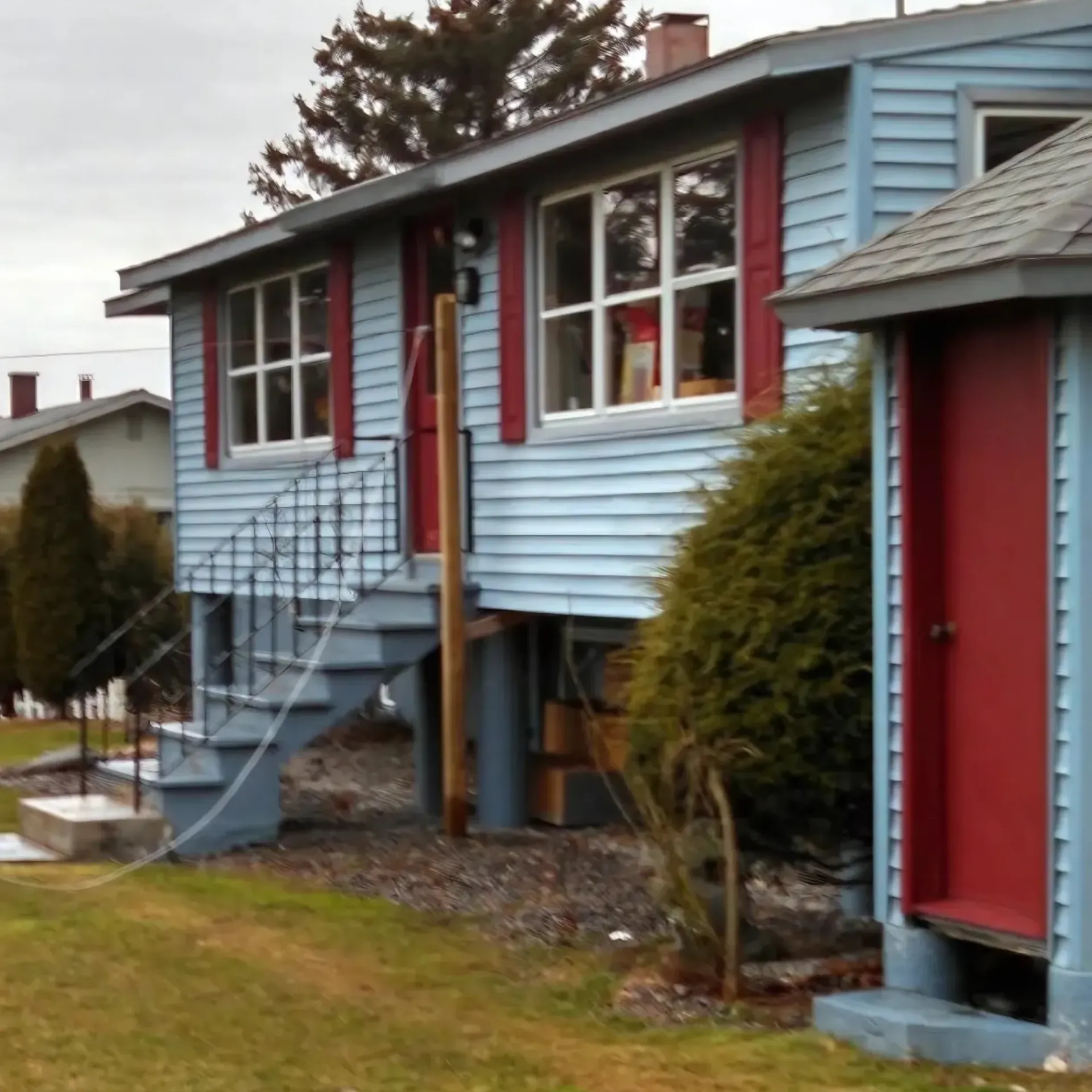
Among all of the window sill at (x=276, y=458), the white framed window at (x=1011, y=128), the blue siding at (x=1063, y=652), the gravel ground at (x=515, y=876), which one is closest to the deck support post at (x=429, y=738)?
the gravel ground at (x=515, y=876)

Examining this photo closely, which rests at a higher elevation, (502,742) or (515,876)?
(502,742)

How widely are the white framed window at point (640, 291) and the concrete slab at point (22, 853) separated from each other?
394 centimetres

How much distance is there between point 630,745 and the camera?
7219 millimetres

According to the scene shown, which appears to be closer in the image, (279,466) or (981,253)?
(981,253)

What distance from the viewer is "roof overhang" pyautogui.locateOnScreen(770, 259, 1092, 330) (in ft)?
17.9

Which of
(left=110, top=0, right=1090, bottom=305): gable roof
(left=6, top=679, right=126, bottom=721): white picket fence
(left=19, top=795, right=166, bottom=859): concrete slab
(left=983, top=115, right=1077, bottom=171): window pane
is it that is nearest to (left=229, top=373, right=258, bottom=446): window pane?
(left=110, top=0, right=1090, bottom=305): gable roof

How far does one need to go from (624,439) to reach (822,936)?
3.34 metres

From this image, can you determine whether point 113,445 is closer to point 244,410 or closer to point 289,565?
point 244,410

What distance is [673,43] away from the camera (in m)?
11.3

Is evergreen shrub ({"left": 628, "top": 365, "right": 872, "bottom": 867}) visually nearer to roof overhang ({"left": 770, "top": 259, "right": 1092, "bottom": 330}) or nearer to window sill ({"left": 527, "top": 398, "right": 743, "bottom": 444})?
roof overhang ({"left": 770, "top": 259, "right": 1092, "bottom": 330})

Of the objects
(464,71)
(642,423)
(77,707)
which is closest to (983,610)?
(642,423)

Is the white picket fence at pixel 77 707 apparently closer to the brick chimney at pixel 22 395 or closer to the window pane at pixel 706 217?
the window pane at pixel 706 217

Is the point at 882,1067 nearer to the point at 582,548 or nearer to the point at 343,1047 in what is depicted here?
the point at 343,1047

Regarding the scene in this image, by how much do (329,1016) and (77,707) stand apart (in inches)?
646
